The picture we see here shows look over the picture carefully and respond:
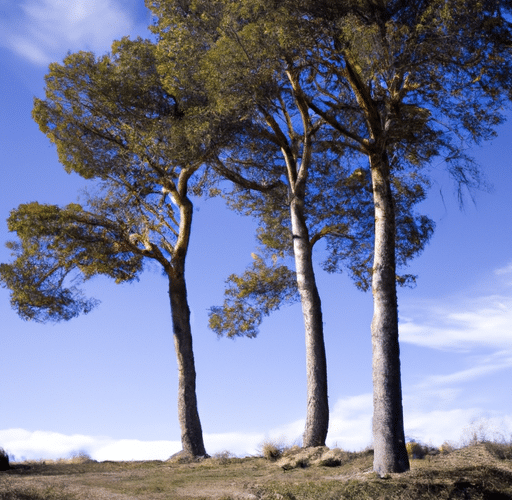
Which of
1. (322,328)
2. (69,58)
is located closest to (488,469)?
(322,328)

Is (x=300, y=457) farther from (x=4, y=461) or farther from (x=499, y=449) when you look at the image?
(x=4, y=461)

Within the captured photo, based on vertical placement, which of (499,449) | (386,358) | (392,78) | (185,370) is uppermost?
(392,78)

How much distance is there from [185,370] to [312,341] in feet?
13.1

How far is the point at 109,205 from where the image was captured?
15648mm

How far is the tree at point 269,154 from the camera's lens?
1116 centimetres

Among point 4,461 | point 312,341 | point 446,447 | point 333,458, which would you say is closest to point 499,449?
point 446,447

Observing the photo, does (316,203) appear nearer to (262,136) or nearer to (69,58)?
(262,136)

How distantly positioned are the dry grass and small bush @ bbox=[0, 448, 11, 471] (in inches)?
14.4

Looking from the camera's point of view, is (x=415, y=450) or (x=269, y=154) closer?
(x=415, y=450)

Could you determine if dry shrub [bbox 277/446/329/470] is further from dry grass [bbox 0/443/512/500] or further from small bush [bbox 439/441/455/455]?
small bush [bbox 439/441/455/455]

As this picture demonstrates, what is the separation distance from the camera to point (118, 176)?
51.6 ft

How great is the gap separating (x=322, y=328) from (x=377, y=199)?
3707 mm

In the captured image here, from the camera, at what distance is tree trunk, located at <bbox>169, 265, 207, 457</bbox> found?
14.4 meters

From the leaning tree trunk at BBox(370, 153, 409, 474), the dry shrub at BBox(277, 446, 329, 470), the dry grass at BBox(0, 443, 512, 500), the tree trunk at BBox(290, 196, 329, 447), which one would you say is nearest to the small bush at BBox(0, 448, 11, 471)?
the dry grass at BBox(0, 443, 512, 500)
